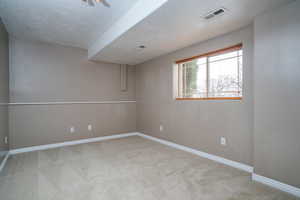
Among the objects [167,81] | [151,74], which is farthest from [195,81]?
[151,74]

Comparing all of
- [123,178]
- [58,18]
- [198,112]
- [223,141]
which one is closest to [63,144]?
[123,178]

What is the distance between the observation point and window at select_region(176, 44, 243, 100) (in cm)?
258

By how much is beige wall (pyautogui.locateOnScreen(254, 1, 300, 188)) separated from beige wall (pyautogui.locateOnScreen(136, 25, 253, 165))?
0.27 metres

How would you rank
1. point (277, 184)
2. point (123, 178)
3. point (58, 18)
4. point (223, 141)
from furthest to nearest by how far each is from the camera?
point (223, 141) < point (58, 18) < point (123, 178) < point (277, 184)

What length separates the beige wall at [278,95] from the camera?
1755 mm

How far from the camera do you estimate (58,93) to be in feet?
12.3

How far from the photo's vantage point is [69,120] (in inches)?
152

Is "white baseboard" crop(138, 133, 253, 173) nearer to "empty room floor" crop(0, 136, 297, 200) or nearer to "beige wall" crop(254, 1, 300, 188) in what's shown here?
"empty room floor" crop(0, 136, 297, 200)

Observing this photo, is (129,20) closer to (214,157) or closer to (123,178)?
(123,178)

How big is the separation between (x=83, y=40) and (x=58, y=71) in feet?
3.23

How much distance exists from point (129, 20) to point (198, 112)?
204 centimetres

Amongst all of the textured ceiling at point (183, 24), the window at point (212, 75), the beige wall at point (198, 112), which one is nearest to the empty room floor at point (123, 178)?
the beige wall at point (198, 112)

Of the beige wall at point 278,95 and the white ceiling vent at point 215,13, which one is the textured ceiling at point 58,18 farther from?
the beige wall at point 278,95

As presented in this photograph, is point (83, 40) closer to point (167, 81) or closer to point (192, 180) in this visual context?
point (167, 81)
